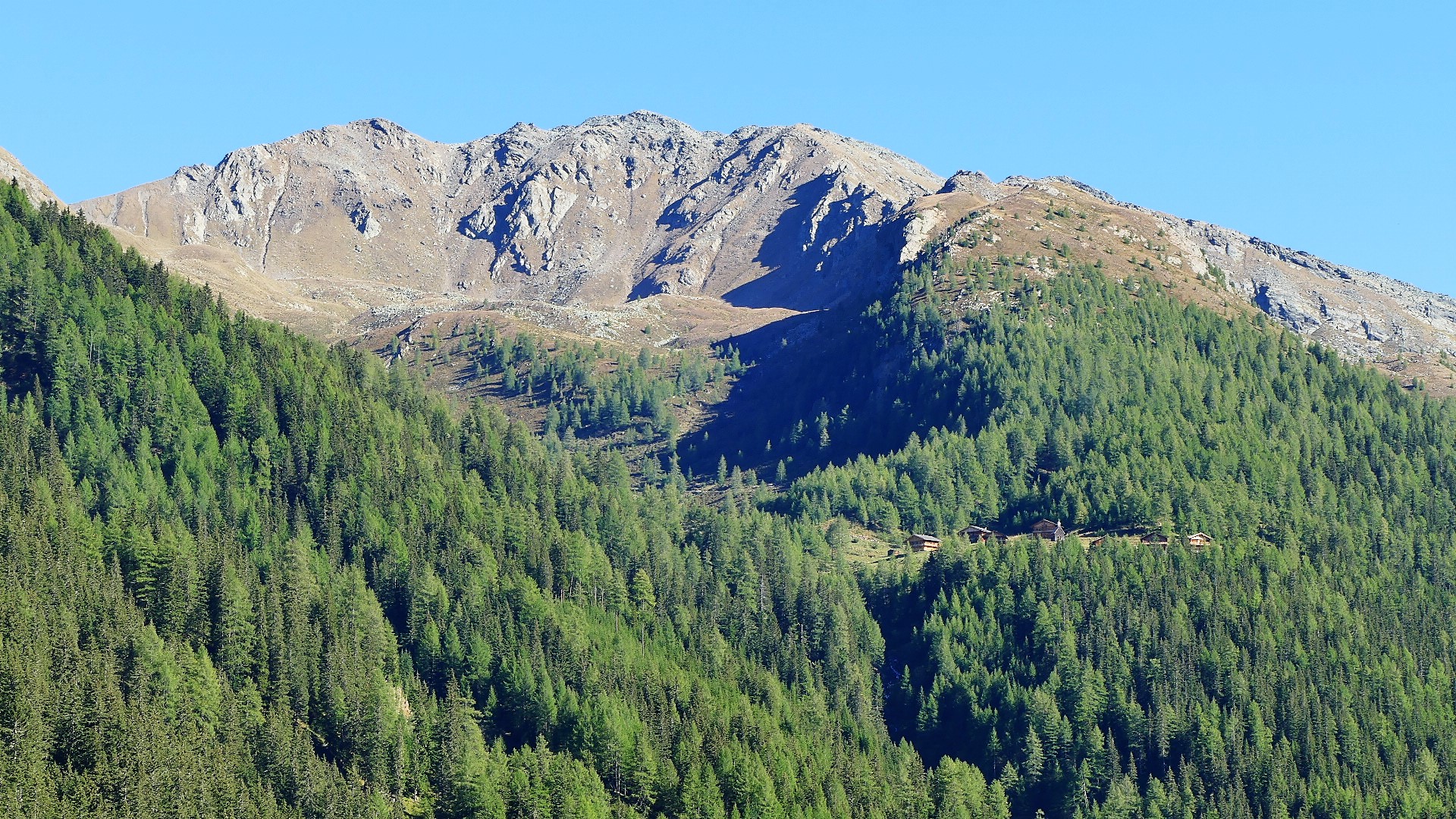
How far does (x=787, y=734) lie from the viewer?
187m

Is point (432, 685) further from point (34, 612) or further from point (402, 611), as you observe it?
point (34, 612)

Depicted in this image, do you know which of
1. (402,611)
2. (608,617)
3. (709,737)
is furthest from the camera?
(608,617)

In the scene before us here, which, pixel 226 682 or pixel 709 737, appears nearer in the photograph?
pixel 226 682

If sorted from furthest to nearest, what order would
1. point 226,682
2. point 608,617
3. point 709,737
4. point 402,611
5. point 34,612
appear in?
point 608,617 < point 402,611 < point 709,737 < point 226,682 < point 34,612

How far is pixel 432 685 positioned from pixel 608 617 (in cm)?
2807

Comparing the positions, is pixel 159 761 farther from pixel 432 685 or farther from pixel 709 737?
pixel 709 737

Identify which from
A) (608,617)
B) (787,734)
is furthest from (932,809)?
(608,617)

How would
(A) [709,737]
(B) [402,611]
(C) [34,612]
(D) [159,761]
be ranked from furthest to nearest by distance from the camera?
(B) [402,611] < (A) [709,737] < (C) [34,612] < (D) [159,761]

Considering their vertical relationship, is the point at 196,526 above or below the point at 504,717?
above

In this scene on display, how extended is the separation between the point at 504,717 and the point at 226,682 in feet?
97.6

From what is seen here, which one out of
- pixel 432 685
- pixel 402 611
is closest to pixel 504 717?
pixel 432 685

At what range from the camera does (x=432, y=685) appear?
177m

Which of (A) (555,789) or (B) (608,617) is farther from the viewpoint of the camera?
(B) (608,617)

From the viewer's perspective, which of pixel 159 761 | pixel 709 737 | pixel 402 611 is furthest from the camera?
pixel 402 611
